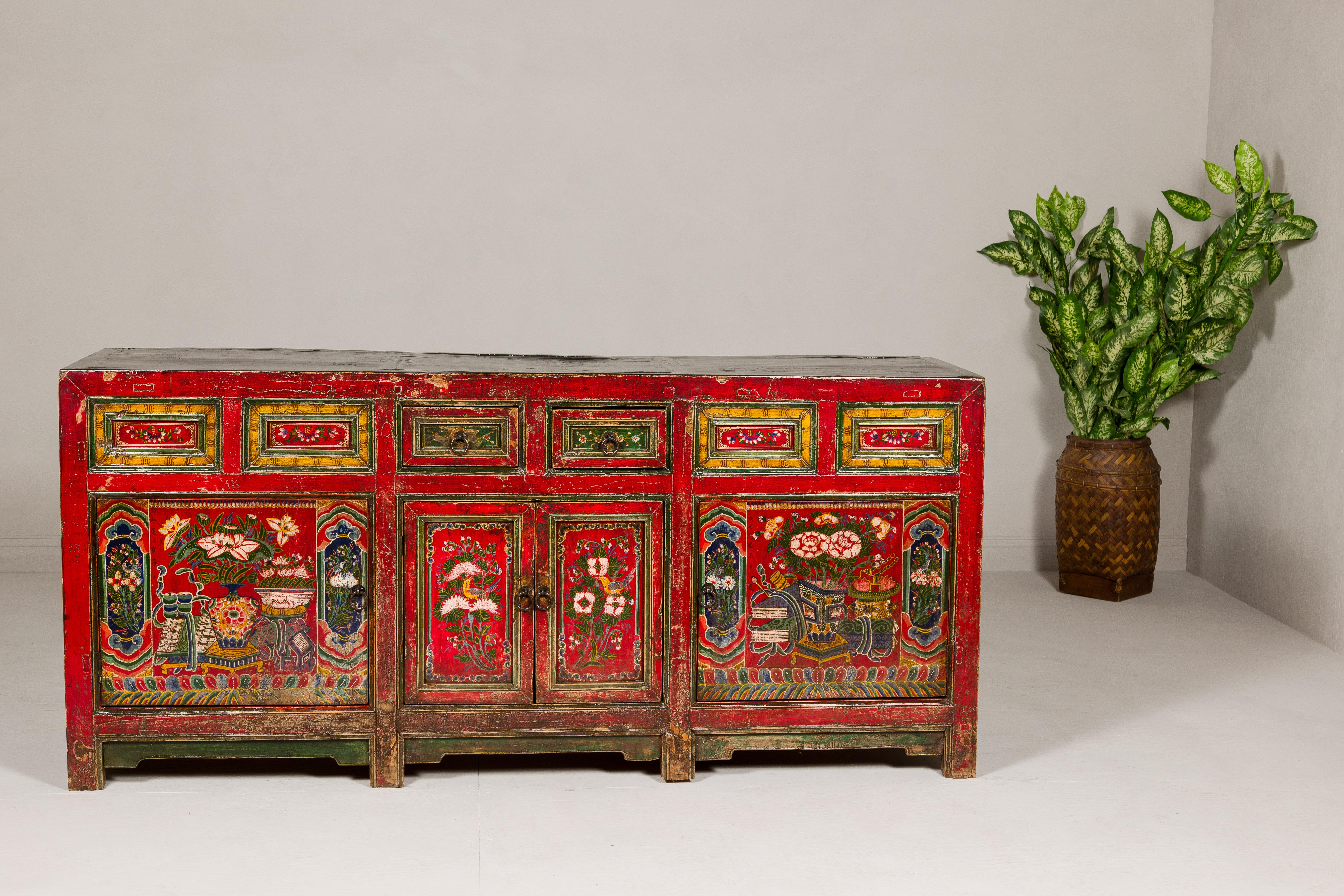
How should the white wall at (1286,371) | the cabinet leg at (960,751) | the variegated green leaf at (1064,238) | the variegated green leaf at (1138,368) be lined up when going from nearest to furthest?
1. the cabinet leg at (960,751)
2. the white wall at (1286,371)
3. the variegated green leaf at (1138,368)
4. the variegated green leaf at (1064,238)

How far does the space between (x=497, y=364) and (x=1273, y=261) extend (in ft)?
9.81

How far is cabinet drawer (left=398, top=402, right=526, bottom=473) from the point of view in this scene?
2.98 meters

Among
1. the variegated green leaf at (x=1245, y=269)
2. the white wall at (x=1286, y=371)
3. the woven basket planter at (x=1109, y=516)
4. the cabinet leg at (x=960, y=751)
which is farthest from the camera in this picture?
the woven basket planter at (x=1109, y=516)

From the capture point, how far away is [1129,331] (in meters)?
4.74

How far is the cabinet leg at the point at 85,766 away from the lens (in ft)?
9.72

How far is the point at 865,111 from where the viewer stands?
5.14 metres

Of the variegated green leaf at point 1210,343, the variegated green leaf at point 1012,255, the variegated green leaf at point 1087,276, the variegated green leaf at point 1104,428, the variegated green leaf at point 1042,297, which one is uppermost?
the variegated green leaf at point 1012,255

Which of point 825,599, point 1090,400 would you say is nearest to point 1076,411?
point 1090,400

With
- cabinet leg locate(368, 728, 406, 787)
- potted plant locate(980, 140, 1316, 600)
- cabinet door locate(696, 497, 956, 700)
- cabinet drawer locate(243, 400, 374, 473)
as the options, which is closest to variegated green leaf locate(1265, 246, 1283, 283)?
potted plant locate(980, 140, 1316, 600)

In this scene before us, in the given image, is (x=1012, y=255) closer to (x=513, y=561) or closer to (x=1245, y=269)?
(x=1245, y=269)

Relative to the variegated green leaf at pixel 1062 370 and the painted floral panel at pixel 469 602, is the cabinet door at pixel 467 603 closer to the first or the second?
the painted floral panel at pixel 469 602

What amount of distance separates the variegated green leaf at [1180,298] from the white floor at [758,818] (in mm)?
1568

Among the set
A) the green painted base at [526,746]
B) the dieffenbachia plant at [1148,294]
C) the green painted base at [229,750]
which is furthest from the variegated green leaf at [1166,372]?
the green painted base at [229,750]

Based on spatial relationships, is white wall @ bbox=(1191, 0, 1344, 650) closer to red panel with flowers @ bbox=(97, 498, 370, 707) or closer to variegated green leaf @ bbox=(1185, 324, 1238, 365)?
variegated green leaf @ bbox=(1185, 324, 1238, 365)
